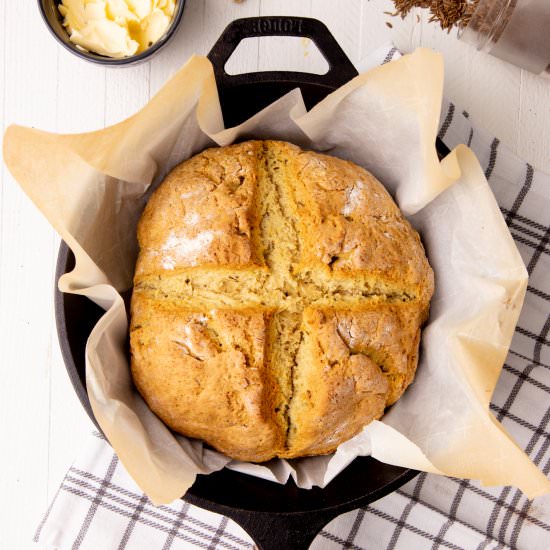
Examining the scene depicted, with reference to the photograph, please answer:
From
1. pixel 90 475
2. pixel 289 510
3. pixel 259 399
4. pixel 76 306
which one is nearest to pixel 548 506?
pixel 289 510

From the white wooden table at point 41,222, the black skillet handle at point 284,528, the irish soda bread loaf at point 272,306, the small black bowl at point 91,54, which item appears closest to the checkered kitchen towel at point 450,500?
the white wooden table at point 41,222

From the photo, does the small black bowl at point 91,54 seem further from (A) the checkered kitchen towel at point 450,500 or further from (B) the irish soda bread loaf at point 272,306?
(A) the checkered kitchen towel at point 450,500

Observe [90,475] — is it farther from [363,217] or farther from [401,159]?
[401,159]

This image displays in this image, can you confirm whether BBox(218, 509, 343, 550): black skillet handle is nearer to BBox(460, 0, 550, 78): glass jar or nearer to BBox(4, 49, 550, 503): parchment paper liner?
BBox(4, 49, 550, 503): parchment paper liner

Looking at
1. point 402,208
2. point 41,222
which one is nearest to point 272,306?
point 402,208

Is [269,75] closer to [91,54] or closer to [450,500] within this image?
[91,54]

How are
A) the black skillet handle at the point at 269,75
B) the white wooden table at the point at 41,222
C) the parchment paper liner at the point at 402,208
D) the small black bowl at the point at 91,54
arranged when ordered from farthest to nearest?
the white wooden table at the point at 41,222 < the small black bowl at the point at 91,54 < the black skillet handle at the point at 269,75 < the parchment paper liner at the point at 402,208
